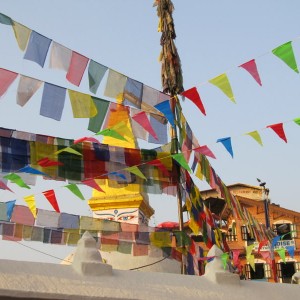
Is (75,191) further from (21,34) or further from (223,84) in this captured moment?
(223,84)

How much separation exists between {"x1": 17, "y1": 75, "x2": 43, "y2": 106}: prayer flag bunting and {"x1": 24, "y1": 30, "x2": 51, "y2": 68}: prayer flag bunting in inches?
15.7

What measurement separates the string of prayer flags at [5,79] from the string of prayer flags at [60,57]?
0.89 meters

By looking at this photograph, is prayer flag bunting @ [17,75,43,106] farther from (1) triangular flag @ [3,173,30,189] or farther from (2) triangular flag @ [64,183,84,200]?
(2) triangular flag @ [64,183,84,200]

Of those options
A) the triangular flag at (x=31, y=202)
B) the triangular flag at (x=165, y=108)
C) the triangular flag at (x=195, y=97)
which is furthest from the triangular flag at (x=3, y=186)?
the triangular flag at (x=195, y=97)

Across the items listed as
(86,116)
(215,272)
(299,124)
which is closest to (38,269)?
(215,272)

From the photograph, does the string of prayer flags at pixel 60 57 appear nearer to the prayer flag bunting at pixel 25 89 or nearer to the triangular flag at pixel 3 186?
the prayer flag bunting at pixel 25 89

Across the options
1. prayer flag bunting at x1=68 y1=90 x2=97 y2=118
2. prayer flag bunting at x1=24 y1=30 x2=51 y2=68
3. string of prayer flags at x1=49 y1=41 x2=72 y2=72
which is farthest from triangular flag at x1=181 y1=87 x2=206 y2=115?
prayer flag bunting at x1=24 y1=30 x2=51 y2=68

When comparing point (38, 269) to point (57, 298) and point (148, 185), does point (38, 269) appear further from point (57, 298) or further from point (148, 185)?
point (148, 185)

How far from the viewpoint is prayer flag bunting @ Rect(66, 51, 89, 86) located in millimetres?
10328

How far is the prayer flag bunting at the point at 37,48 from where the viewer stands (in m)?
9.95

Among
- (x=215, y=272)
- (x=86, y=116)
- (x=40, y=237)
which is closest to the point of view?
(x=215, y=272)

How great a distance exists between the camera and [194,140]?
12891mm

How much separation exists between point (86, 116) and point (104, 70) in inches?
44.4

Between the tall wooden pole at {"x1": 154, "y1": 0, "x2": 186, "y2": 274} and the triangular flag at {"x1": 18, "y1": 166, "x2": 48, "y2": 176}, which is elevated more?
the tall wooden pole at {"x1": 154, "y1": 0, "x2": 186, "y2": 274}
